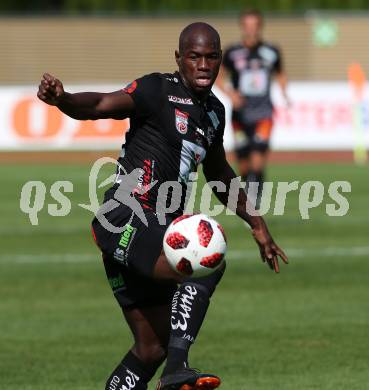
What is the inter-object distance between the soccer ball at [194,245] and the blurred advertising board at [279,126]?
2234 cm

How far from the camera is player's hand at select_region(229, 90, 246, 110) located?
17031mm

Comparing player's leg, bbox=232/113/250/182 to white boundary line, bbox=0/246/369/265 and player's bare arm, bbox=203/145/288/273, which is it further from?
player's bare arm, bbox=203/145/288/273

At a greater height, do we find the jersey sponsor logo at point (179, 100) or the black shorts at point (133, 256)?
the jersey sponsor logo at point (179, 100)

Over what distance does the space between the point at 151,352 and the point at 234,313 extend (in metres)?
4.24

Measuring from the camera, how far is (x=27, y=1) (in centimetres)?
4159

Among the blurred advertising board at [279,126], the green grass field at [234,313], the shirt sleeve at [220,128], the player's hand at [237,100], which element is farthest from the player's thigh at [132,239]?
the blurred advertising board at [279,126]

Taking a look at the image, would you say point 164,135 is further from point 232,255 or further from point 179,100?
point 232,255

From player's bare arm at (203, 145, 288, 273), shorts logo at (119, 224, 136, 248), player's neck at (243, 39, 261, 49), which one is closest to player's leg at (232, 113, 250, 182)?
player's neck at (243, 39, 261, 49)

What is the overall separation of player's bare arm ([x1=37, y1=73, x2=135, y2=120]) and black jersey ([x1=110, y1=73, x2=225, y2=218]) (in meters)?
0.17

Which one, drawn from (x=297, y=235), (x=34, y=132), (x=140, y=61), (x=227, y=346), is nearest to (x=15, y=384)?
(x=227, y=346)

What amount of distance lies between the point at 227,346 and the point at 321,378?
1385 millimetres

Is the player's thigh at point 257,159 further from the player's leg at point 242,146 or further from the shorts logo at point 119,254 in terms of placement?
the shorts logo at point 119,254

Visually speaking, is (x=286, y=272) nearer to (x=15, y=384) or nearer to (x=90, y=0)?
(x=15, y=384)

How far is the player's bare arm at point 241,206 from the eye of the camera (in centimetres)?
668
